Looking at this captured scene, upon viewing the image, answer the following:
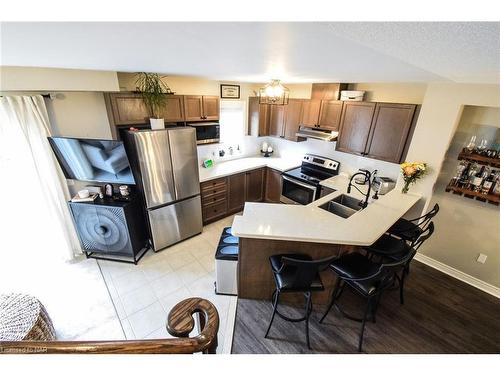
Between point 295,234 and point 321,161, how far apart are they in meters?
2.32

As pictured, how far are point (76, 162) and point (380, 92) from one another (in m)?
4.06

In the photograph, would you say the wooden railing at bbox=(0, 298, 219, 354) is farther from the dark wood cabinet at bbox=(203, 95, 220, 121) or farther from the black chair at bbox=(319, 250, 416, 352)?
the dark wood cabinet at bbox=(203, 95, 220, 121)

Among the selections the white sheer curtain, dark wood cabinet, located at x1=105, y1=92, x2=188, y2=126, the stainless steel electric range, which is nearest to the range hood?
the stainless steel electric range

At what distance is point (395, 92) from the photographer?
9.84 feet

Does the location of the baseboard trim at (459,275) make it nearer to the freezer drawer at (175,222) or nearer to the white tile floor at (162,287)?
the white tile floor at (162,287)

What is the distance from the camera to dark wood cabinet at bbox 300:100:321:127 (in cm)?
360

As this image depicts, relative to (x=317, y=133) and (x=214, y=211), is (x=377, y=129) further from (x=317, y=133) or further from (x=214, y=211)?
(x=214, y=211)

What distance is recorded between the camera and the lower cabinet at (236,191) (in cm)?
373

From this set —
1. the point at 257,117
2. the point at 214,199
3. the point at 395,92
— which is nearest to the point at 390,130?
the point at 395,92

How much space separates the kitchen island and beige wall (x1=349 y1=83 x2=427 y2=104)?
147cm

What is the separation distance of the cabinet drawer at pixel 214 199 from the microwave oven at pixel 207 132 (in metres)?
0.93

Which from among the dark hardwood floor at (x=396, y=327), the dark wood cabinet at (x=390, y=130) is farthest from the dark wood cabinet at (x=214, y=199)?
the dark wood cabinet at (x=390, y=130)
